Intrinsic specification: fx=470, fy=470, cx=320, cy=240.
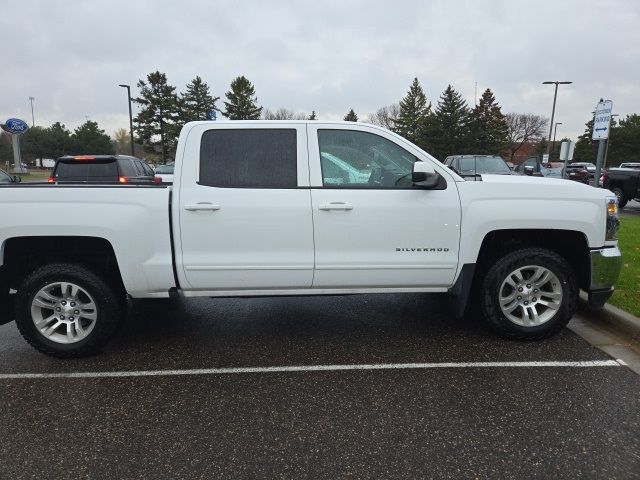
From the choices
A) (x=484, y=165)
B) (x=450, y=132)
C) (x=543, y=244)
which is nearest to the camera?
(x=543, y=244)

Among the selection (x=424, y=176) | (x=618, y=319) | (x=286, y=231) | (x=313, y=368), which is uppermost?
(x=424, y=176)

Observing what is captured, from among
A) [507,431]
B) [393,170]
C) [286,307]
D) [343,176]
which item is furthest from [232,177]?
[507,431]

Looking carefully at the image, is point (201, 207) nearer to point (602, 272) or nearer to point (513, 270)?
point (513, 270)

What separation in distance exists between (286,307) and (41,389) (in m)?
2.51

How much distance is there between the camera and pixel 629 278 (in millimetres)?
5562

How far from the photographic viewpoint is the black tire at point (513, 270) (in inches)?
160

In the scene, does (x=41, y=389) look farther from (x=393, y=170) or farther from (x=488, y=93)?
(x=488, y=93)

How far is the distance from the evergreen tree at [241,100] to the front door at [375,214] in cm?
6414

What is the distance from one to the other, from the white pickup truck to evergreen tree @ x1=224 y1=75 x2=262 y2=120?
64.1 m

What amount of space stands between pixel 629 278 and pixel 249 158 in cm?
469

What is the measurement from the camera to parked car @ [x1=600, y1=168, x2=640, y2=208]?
15.0m

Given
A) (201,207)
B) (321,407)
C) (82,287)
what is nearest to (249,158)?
(201,207)

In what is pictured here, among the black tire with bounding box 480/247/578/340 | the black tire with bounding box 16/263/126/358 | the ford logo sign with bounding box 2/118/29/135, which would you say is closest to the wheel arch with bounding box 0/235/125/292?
the black tire with bounding box 16/263/126/358

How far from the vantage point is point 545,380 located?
347 cm
